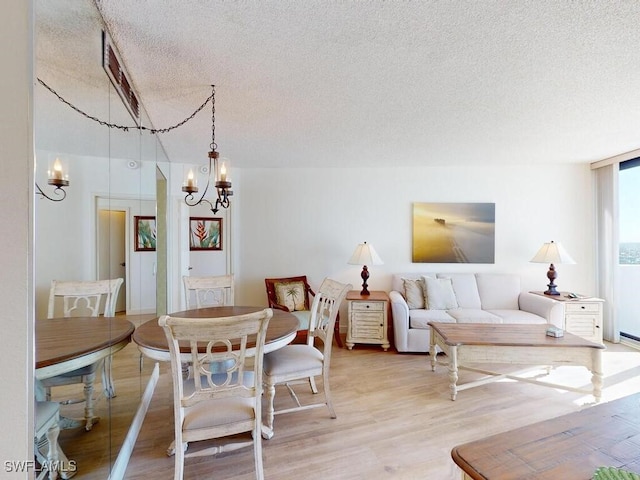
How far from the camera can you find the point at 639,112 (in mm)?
2416

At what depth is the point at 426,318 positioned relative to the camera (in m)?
3.30

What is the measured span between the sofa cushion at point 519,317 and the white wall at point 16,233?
3.89 meters

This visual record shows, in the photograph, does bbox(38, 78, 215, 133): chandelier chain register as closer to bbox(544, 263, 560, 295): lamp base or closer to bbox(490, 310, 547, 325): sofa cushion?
bbox(490, 310, 547, 325): sofa cushion

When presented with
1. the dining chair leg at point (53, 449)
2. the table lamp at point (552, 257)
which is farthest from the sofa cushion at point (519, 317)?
the dining chair leg at point (53, 449)

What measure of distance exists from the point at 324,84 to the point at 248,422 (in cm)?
215

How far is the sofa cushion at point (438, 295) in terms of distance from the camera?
11.7 feet

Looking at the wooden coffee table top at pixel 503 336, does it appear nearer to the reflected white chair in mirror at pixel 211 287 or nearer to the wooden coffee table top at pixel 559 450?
the wooden coffee table top at pixel 559 450

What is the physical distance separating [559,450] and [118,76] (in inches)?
101

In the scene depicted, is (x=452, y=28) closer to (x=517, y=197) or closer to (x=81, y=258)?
(x=81, y=258)

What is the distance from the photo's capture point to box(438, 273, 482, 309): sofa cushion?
375cm

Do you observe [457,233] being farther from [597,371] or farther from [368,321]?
[597,371]

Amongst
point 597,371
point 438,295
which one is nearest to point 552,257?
point 438,295

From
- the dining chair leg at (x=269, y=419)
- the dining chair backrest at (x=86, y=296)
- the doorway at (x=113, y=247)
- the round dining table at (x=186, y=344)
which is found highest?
the doorway at (x=113, y=247)

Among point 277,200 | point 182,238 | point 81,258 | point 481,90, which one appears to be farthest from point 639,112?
point 182,238
